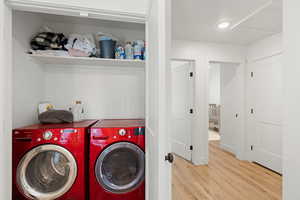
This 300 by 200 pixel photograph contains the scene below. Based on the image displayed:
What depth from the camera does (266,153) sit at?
286 cm

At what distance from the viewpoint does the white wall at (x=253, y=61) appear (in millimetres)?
2785

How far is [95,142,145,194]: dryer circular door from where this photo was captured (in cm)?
143

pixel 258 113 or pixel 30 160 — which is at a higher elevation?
pixel 258 113

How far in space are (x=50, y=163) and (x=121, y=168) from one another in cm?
67

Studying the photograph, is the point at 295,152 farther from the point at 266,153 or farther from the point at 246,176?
the point at 266,153

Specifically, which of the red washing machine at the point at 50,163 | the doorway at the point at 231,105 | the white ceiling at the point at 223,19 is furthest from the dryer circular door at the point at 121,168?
the doorway at the point at 231,105

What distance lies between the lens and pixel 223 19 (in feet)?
7.28

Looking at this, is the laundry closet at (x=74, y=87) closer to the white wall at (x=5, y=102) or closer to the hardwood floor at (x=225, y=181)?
the white wall at (x=5, y=102)

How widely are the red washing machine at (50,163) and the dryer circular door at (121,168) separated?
0.17m

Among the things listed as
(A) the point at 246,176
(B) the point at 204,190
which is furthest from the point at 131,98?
(A) the point at 246,176

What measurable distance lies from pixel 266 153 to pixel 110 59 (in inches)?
128

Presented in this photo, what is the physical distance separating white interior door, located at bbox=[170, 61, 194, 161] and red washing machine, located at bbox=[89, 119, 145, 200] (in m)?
1.88

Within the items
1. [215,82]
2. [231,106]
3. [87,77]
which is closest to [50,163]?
[87,77]

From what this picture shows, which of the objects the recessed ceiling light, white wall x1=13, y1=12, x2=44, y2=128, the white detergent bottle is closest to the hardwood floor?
the white detergent bottle
